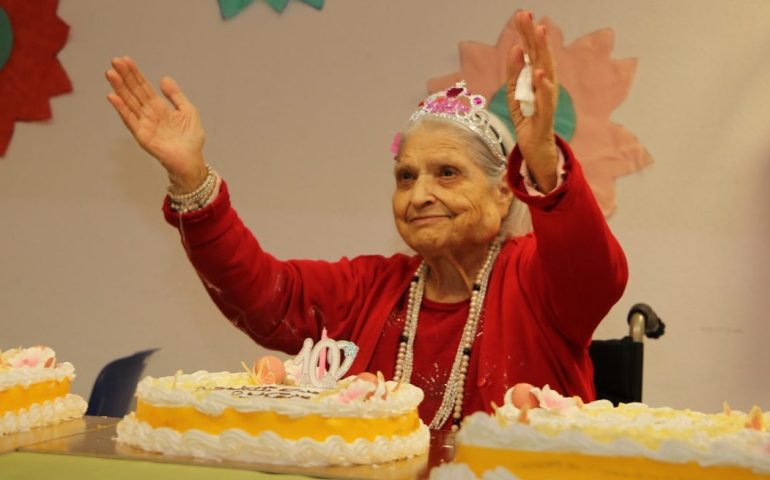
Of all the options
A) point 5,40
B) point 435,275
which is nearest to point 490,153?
point 435,275

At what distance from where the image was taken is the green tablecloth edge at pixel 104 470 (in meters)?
1.15

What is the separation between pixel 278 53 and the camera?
3.20m

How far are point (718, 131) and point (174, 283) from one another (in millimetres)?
1744

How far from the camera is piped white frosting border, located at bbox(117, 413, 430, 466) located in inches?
49.9

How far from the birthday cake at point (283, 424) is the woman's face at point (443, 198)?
688 mm

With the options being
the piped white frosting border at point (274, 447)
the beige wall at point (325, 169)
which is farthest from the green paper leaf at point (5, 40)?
the piped white frosting border at point (274, 447)

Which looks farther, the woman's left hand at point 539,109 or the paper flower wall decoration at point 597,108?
the paper flower wall decoration at point 597,108

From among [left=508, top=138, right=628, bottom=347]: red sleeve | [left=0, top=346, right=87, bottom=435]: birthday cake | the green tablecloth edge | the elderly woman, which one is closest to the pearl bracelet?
the elderly woman

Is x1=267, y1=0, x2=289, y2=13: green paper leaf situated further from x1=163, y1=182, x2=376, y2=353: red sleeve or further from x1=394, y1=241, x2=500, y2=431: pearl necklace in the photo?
x1=394, y1=241, x2=500, y2=431: pearl necklace

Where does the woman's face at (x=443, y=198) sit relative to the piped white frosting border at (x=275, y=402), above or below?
above

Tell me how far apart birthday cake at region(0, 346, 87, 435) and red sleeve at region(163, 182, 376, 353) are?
409mm

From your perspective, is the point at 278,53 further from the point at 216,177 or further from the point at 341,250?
the point at 216,177

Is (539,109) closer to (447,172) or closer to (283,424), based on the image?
(447,172)

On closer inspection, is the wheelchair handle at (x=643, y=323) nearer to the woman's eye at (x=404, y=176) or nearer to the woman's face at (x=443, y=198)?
the woman's face at (x=443, y=198)
